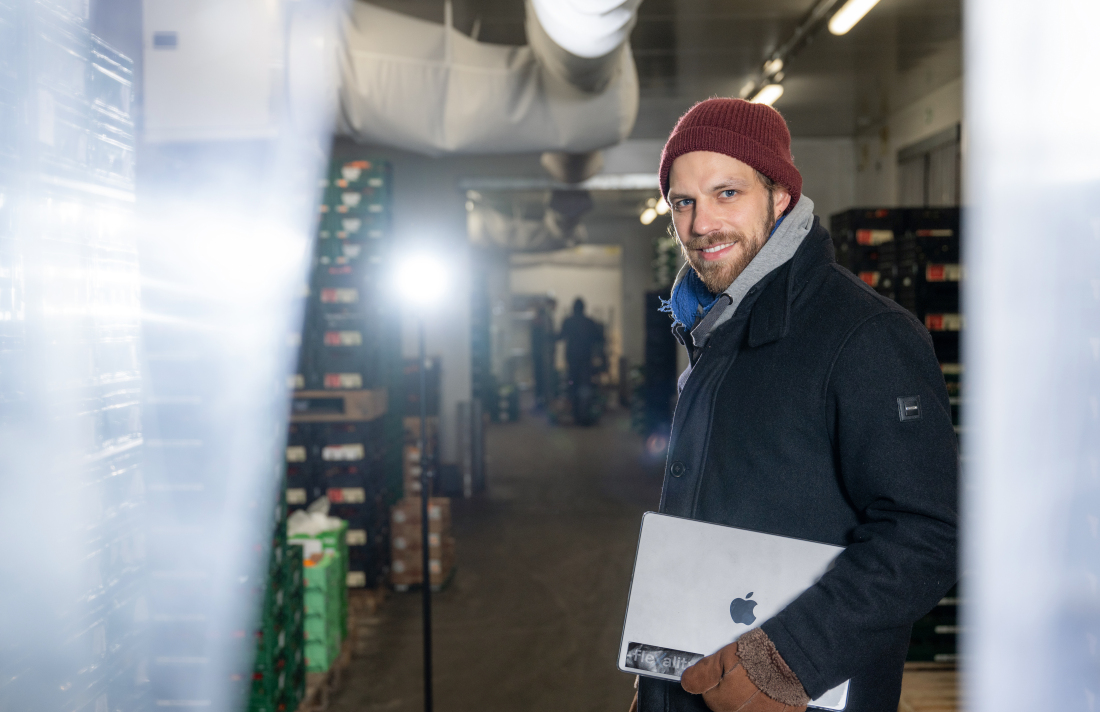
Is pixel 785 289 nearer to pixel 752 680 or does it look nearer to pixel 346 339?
pixel 752 680

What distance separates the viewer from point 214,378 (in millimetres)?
3035

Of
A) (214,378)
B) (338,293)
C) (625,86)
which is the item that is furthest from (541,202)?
(214,378)

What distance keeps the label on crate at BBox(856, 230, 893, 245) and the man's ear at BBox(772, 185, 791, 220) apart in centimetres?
322

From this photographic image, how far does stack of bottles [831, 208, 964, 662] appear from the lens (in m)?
3.83

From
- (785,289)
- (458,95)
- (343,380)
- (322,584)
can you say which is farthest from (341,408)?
(785,289)

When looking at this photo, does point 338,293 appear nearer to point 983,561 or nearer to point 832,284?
point 983,561

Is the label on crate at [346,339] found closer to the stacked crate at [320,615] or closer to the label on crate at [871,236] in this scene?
the stacked crate at [320,615]

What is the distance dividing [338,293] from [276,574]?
2.41 meters

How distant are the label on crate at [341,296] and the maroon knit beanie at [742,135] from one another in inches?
159

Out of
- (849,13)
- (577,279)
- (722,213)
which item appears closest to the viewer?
(722,213)

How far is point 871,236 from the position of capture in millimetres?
4426

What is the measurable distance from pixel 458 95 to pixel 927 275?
8.52ft

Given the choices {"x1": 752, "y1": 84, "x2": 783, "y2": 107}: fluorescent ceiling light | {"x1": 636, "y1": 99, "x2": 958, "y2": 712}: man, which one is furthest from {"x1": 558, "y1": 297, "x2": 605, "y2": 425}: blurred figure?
{"x1": 636, "y1": 99, "x2": 958, "y2": 712}: man

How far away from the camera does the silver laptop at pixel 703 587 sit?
1245 mm
